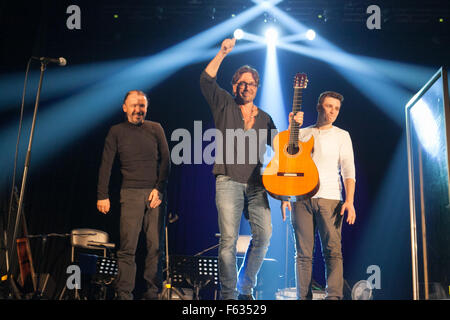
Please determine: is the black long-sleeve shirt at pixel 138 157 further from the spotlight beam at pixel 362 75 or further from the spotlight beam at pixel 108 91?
the spotlight beam at pixel 362 75

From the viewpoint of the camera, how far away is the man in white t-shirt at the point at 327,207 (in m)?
4.04

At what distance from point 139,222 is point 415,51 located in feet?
17.6

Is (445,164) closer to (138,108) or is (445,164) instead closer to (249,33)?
(138,108)

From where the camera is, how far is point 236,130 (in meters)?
4.27

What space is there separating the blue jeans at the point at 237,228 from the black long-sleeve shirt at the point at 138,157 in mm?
722

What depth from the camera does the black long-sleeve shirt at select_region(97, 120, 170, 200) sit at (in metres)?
4.45

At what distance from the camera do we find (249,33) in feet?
23.8

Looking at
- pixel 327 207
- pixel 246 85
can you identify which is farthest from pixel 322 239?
pixel 246 85

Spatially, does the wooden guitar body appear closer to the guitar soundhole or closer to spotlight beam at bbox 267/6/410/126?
the guitar soundhole

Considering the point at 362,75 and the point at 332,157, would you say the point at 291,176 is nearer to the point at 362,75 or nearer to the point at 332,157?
the point at 332,157

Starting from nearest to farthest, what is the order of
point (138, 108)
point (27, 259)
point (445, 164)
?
1. point (445, 164)
2. point (138, 108)
3. point (27, 259)

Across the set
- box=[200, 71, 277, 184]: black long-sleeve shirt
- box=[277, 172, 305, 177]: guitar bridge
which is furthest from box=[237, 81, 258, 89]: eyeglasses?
box=[277, 172, 305, 177]: guitar bridge

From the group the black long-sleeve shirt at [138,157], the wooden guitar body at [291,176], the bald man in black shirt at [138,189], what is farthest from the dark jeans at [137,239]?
the wooden guitar body at [291,176]
